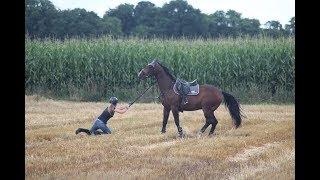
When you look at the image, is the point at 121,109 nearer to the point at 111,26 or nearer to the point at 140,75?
the point at 140,75

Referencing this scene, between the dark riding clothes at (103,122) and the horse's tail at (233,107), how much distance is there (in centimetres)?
85

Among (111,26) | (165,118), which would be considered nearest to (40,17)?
(111,26)

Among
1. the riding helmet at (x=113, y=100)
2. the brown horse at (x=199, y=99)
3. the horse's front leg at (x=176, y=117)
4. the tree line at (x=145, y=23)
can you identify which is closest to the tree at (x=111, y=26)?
the tree line at (x=145, y=23)

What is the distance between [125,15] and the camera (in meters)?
4.98

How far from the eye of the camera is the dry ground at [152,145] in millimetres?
4508

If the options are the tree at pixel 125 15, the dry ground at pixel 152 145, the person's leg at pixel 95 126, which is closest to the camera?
the dry ground at pixel 152 145

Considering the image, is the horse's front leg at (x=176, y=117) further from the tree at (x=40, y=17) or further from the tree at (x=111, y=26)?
the tree at (x=40, y=17)

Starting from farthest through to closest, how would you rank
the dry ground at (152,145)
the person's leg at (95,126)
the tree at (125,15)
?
the tree at (125,15) < the person's leg at (95,126) < the dry ground at (152,145)

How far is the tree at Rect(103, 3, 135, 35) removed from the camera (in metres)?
4.93

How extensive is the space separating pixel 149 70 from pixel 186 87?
0.31m
